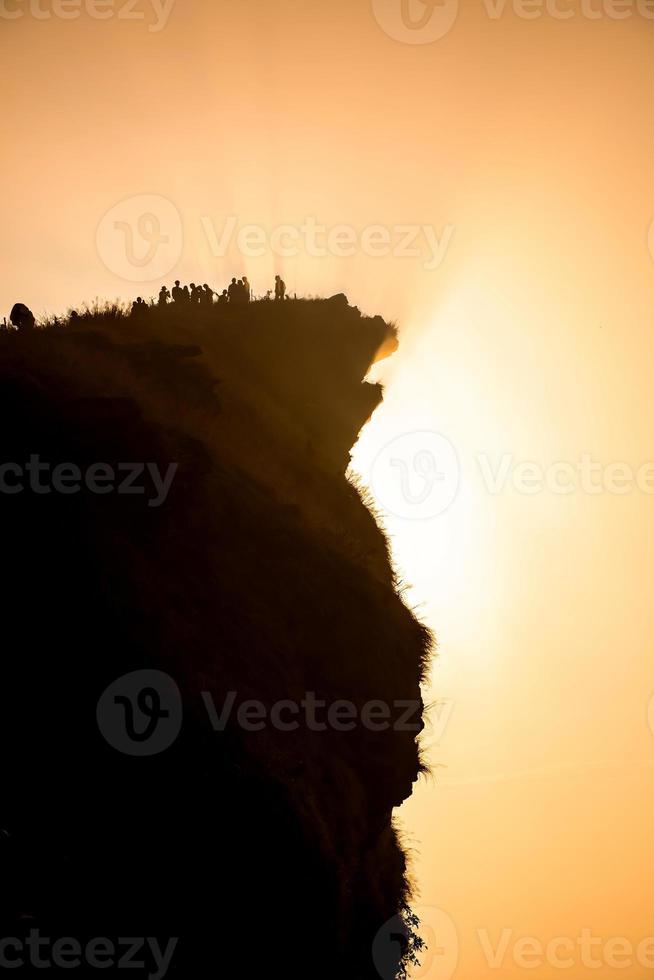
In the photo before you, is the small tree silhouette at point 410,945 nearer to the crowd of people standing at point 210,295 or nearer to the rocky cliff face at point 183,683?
the rocky cliff face at point 183,683

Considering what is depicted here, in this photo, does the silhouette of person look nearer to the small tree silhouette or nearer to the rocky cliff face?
the rocky cliff face

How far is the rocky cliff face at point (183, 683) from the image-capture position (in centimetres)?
929

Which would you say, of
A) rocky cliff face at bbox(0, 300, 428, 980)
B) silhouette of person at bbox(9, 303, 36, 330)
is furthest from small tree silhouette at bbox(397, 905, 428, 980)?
silhouette of person at bbox(9, 303, 36, 330)

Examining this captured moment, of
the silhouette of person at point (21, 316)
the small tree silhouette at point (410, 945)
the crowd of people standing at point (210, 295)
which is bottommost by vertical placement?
the small tree silhouette at point (410, 945)

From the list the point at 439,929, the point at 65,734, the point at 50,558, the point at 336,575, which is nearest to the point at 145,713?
the point at 65,734

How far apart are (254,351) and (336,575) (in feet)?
43.4

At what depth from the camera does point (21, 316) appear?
2028cm

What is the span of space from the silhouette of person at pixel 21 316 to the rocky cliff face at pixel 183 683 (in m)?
2.83

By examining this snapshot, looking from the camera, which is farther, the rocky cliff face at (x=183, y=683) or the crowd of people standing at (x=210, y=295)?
the crowd of people standing at (x=210, y=295)

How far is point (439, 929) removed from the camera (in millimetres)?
31266

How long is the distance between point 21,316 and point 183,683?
14.2 m

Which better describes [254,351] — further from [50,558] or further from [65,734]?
[65,734]

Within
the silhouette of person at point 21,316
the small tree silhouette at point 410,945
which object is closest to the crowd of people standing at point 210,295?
the silhouette of person at point 21,316

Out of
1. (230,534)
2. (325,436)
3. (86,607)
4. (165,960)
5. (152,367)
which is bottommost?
(165,960)
